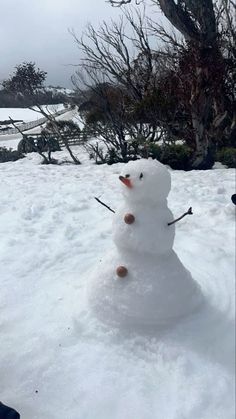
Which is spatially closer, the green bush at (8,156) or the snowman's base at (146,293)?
the snowman's base at (146,293)

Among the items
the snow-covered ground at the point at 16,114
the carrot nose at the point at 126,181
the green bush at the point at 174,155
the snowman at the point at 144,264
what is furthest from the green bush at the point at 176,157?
the snow-covered ground at the point at 16,114

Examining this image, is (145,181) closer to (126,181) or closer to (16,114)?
(126,181)

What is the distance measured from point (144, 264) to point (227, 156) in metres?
6.05

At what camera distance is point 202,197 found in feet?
16.4

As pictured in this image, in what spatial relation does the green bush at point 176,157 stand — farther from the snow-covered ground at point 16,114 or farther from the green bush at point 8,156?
the snow-covered ground at point 16,114

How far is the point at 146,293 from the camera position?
7.74 ft

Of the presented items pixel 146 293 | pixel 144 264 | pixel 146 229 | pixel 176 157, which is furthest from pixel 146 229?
pixel 176 157

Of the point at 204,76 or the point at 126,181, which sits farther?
the point at 204,76

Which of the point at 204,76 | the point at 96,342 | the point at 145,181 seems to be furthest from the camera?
the point at 204,76

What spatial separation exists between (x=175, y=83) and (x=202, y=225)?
493 centimetres

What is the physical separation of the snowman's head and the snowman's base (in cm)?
39

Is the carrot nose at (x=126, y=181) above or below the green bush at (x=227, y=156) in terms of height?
above

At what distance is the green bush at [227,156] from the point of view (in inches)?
307

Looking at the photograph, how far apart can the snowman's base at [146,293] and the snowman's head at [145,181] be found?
0.39 metres
